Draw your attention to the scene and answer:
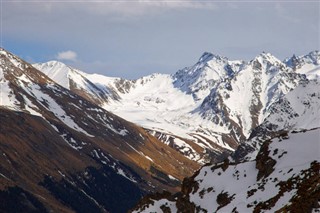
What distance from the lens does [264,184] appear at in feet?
356

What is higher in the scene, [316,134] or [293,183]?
[316,134]

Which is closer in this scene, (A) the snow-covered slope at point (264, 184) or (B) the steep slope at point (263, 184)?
(A) the snow-covered slope at point (264, 184)

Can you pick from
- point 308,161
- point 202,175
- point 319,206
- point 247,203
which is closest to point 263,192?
point 247,203

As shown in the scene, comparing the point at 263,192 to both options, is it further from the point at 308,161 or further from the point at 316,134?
the point at 316,134

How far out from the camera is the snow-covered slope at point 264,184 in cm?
9094

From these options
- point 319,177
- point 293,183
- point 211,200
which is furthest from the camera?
point 211,200

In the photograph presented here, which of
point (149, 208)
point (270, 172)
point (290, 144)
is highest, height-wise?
point (290, 144)

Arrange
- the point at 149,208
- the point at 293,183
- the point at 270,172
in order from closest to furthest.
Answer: the point at 293,183 → the point at 270,172 → the point at 149,208

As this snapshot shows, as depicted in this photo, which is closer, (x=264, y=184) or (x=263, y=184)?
(x=264, y=184)

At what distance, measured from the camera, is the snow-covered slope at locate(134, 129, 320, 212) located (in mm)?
90938

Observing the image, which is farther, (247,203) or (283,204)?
(247,203)

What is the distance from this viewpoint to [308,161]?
10612 cm

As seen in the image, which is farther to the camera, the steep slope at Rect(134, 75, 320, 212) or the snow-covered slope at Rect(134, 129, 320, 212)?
the steep slope at Rect(134, 75, 320, 212)

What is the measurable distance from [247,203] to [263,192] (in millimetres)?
3625
